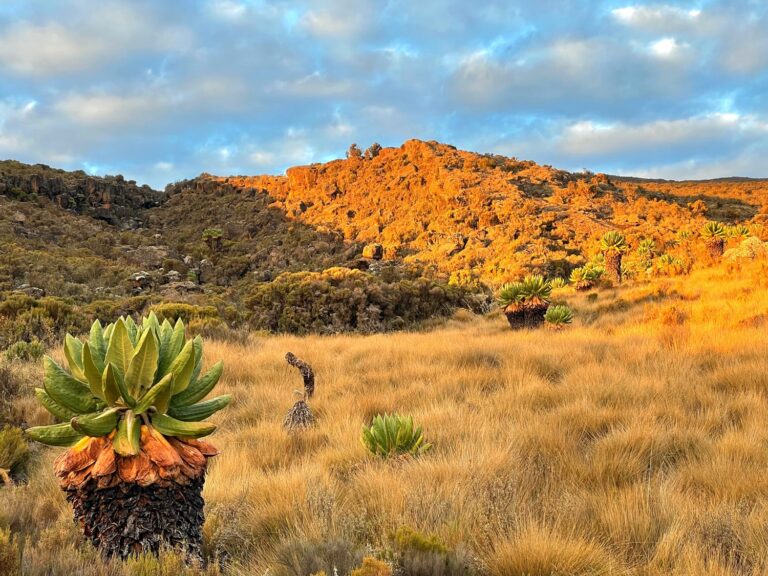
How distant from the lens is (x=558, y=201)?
39.9m

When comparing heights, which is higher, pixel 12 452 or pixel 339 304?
pixel 339 304

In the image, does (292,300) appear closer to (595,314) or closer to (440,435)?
(595,314)

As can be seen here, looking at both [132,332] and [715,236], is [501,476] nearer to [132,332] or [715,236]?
[132,332]

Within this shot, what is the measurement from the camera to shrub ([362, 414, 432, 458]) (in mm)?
3607

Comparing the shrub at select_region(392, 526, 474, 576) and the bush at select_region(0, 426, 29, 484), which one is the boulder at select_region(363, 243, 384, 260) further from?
the shrub at select_region(392, 526, 474, 576)

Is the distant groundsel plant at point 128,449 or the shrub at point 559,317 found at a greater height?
the distant groundsel plant at point 128,449

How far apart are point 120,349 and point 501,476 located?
2.27m

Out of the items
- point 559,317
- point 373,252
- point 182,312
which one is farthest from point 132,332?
point 373,252

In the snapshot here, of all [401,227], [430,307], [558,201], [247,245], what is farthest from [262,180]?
[430,307]

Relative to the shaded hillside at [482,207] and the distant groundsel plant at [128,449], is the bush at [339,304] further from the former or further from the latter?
the distant groundsel plant at [128,449]

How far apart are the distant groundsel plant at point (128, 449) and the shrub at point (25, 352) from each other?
6091 mm

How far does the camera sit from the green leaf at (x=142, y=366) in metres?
2.02

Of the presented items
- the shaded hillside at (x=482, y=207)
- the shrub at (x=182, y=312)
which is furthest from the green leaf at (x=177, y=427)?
the shaded hillside at (x=482, y=207)

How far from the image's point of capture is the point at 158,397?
6.72ft
